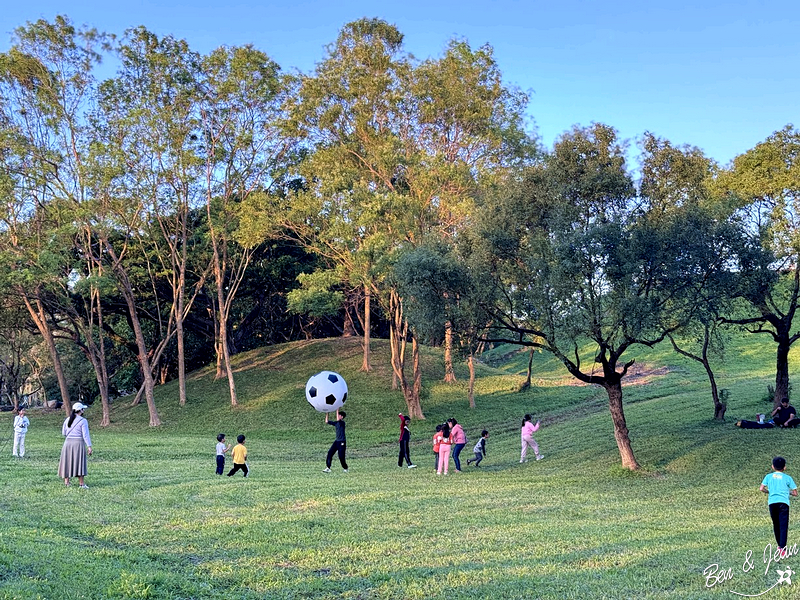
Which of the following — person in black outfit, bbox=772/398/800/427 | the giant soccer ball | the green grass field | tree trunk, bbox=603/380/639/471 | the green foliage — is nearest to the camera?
the green grass field

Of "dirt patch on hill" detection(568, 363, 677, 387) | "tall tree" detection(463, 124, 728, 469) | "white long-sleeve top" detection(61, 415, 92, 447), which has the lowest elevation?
"dirt patch on hill" detection(568, 363, 677, 387)

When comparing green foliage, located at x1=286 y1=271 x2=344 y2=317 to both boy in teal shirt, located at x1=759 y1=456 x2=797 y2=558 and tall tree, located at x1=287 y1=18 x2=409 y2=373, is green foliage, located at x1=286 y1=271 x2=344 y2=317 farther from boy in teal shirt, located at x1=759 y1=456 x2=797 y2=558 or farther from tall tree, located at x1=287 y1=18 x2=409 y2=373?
boy in teal shirt, located at x1=759 y1=456 x2=797 y2=558

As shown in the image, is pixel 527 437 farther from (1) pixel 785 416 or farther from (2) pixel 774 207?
(2) pixel 774 207

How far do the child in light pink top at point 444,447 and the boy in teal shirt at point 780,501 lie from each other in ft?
39.5

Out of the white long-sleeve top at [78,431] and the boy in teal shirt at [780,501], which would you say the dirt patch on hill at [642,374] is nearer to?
the boy in teal shirt at [780,501]

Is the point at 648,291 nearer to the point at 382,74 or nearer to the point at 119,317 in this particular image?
the point at 382,74

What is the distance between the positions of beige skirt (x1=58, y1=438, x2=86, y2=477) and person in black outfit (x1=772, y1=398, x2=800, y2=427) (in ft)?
74.3

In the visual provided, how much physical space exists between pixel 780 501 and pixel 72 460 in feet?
50.8

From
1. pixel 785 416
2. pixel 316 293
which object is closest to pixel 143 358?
pixel 316 293

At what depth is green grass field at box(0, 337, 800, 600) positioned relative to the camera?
8727 mm

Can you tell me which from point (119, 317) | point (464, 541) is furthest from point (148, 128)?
point (464, 541)

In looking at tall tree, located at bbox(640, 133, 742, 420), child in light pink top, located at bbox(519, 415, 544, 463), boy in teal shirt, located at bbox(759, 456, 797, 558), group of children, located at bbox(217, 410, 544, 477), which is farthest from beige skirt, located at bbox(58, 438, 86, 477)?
tall tree, located at bbox(640, 133, 742, 420)

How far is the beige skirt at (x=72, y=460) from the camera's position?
16.7m

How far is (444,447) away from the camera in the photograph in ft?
72.1
